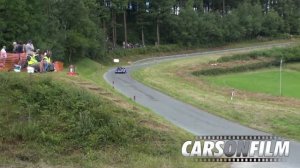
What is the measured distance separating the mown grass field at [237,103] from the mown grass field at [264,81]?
488 centimetres

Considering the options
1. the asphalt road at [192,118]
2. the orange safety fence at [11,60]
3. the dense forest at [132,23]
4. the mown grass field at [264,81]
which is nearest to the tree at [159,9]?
the dense forest at [132,23]

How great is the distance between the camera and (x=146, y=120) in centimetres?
2423

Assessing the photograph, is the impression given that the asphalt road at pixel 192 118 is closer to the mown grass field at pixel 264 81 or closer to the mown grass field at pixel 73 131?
the mown grass field at pixel 73 131

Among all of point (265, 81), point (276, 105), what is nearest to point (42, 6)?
point (265, 81)

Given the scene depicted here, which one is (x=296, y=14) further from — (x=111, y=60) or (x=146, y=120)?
(x=146, y=120)

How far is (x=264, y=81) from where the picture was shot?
204 feet

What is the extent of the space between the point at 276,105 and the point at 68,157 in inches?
837

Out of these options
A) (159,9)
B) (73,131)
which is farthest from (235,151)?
(159,9)

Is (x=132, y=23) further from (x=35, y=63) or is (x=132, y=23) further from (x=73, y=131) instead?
(x=73, y=131)

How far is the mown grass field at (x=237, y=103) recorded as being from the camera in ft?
98.4

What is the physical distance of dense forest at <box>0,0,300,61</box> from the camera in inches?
2182

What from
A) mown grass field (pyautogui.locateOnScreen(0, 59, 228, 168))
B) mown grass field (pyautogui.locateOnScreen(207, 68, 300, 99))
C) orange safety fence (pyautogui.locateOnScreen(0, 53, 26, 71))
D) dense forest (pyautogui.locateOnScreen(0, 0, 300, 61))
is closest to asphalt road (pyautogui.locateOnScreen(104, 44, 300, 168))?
mown grass field (pyautogui.locateOnScreen(0, 59, 228, 168))

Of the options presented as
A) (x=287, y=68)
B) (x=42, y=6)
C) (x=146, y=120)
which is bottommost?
(x=287, y=68)

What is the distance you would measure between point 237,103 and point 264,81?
26.1 m
